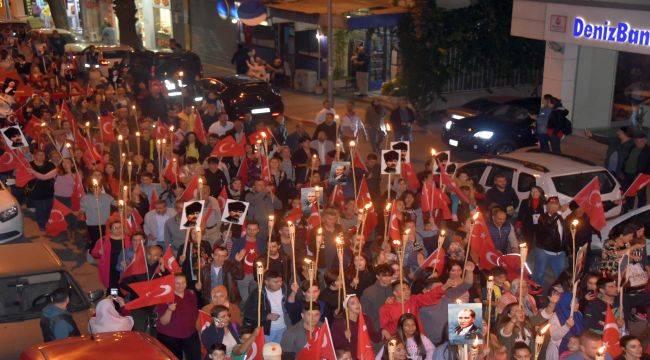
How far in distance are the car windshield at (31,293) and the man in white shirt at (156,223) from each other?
229 cm

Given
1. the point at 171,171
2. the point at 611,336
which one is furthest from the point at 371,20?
the point at 611,336

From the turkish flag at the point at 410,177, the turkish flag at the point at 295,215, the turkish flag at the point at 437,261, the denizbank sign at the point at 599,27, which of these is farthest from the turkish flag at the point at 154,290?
the denizbank sign at the point at 599,27

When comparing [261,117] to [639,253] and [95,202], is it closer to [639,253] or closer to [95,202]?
[95,202]

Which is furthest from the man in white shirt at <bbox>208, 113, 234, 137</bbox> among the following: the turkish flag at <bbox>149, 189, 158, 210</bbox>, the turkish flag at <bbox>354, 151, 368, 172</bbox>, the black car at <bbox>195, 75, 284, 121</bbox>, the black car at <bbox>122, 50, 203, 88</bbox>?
the black car at <bbox>122, 50, 203, 88</bbox>

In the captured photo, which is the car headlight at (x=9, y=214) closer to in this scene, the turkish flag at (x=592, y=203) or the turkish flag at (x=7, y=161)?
the turkish flag at (x=7, y=161)

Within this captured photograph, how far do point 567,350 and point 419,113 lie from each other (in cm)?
1685

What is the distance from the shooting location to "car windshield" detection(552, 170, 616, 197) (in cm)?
1358

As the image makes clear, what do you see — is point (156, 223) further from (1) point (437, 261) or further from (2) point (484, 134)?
(2) point (484, 134)

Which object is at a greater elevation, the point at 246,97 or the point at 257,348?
the point at 257,348

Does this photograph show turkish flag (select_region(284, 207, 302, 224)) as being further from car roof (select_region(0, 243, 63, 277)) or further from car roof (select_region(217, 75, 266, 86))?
car roof (select_region(217, 75, 266, 86))

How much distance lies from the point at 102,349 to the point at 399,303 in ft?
9.61

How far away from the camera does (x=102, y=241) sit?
39.0 feet

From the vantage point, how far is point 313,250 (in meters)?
11.3

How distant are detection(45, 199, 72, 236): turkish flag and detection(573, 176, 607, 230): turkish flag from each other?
754 cm
